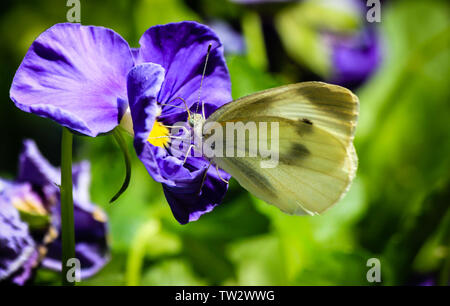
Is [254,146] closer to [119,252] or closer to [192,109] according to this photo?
[192,109]

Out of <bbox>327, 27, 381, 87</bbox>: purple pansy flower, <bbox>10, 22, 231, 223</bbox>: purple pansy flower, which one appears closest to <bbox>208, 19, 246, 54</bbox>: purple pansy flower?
<bbox>327, 27, 381, 87</bbox>: purple pansy flower

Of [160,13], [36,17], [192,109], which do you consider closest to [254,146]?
[192,109]

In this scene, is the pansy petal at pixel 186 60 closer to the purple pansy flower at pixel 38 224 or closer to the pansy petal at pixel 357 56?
the purple pansy flower at pixel 38 224

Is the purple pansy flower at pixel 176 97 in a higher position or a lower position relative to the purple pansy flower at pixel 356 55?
lower

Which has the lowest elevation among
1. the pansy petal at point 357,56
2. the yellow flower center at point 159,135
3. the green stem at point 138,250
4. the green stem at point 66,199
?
the green stem at point 66,199

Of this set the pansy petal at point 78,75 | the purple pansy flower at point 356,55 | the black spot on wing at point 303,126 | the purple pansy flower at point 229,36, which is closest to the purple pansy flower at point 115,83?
the pansy petal at point 78,75

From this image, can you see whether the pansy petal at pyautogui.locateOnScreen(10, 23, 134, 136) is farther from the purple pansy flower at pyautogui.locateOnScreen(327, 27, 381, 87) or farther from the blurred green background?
the purple pansy flower at pyautogui.locateOnScreen(327, 27, 381, 87)
